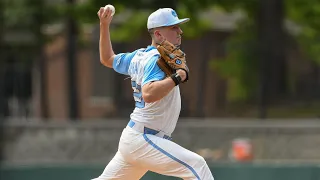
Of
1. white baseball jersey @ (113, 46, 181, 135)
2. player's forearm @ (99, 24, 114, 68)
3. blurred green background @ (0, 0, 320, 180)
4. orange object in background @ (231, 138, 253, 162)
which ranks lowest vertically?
orange object in background @ (231, 138, 253, 162)

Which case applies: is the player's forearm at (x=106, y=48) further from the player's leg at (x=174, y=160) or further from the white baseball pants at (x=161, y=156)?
the player's leg at (x=174, y=160)

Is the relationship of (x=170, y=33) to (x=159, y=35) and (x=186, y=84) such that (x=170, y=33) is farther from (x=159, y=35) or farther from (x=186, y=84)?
(x=186, y=84)

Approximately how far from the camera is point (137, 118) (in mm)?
5387

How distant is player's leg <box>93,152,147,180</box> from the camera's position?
5.52m

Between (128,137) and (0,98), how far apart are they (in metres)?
8.95

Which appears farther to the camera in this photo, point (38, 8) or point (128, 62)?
point (38, 8)

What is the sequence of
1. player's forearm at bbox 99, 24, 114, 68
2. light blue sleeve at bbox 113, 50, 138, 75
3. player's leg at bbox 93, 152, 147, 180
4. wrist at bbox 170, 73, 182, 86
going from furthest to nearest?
player's forearm at bbox 99, 24, 114, 68
light blue sleeve at bbox 113, 50, 138, 75
player's leg at bbox 93, 152, 147, 180
wrist at bbox 170, 73, 182, 86

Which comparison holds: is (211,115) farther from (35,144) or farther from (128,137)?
(128,137)

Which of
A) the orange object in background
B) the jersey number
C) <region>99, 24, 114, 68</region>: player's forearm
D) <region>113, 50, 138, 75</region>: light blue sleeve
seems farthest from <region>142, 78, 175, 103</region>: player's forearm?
the orange object in background

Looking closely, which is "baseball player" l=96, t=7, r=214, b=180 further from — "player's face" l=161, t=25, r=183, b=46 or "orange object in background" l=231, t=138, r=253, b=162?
"orange object in background" l=231, t=138, r=253, b=162

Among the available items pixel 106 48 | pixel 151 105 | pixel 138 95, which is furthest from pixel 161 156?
pixel 106 48

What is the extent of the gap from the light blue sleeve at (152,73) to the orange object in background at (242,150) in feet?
26.0

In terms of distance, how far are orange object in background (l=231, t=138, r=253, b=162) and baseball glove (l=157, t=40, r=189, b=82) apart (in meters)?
8.00

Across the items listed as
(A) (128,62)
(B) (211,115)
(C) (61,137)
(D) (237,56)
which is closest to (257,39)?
(D) (237,56)
